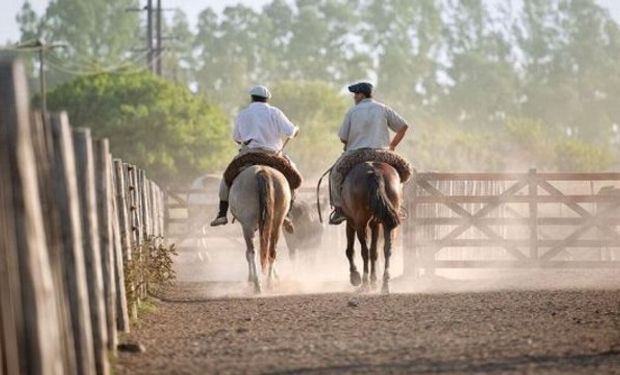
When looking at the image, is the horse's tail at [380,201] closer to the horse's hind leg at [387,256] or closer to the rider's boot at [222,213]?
the horse's hind leg at [387,256]

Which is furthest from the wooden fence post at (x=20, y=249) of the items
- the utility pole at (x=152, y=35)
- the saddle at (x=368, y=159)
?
the utility pole at (x=152, y=35)

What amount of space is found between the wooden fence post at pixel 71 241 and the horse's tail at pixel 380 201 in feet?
30.4

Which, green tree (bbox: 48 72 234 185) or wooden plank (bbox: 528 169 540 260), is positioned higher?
green tree (bbox: 48 72 234 185)

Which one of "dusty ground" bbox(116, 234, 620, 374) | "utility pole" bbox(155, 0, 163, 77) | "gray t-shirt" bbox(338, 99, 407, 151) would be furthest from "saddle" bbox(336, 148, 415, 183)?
"utility pole" bbox(155, 0, 163, 77)

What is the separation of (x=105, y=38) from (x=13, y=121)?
136309 millimetres

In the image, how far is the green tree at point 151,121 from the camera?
287 ft

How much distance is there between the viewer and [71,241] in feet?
34.3

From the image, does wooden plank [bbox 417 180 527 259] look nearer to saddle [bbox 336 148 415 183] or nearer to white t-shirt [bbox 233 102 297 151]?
white t-shirt [bbox 233 102 297 151]

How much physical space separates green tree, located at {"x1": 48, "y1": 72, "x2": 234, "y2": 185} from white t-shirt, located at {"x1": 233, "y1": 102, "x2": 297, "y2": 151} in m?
65.6

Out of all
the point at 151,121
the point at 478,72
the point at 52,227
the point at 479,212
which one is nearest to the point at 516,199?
the point at 479,212

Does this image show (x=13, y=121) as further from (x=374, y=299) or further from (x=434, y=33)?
(x=434, y=33)

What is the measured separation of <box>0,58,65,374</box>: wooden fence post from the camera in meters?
8.62

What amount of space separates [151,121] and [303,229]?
6347cm

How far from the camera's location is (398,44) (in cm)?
15650
